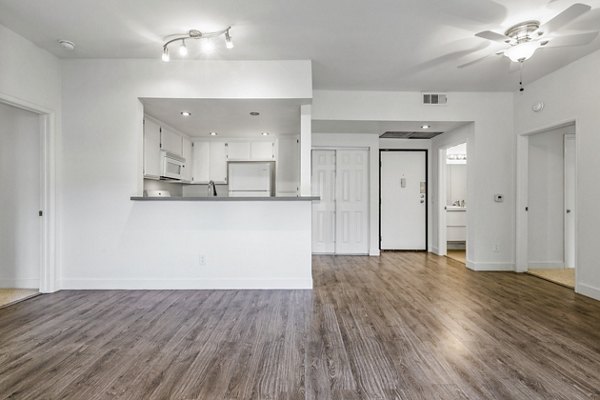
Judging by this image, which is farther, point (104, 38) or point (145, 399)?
point (104, 38)

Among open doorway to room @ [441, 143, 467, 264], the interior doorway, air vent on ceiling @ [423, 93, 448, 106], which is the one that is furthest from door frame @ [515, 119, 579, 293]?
the interior doorway

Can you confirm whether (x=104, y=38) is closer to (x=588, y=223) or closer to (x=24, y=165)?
(x=24, y=165)

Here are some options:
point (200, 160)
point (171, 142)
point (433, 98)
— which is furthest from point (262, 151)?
point (433, 98)

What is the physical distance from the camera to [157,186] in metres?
4.68

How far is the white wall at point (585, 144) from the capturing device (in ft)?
10.0

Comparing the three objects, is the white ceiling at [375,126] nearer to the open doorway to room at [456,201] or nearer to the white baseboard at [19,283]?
the open doorway to room at [456,201]

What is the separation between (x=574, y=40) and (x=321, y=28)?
2.26m

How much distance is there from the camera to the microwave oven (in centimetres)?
415

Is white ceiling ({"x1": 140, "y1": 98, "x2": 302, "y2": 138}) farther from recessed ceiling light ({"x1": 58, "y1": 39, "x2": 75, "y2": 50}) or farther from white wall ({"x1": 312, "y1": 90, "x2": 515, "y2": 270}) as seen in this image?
recessed ceiling light ({"x1": 58, "y1": 39, "x2": 75, "y2": 50})

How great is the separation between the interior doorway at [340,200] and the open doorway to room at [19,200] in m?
3.96

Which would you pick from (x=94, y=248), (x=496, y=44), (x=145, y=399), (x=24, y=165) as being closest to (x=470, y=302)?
(x=496, y=44)

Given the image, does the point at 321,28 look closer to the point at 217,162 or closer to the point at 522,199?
the point at 217,162

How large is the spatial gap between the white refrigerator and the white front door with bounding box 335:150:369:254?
53.2 inches

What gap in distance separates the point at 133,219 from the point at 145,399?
2.27m
